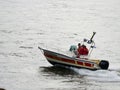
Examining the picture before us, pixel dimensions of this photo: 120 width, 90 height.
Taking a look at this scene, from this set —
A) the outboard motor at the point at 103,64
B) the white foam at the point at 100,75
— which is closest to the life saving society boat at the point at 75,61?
the outboard motor at the point at 103,64

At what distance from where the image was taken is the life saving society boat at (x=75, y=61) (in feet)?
103

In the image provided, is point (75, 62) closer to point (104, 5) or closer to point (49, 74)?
point (49, 74)

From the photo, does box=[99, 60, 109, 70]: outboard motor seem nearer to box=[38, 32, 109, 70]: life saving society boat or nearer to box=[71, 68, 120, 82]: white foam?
box=[38, 32, 109, 70]: life saving society boat

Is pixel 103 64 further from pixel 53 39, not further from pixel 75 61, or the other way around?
pixel 53 39

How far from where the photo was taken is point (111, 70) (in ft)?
107

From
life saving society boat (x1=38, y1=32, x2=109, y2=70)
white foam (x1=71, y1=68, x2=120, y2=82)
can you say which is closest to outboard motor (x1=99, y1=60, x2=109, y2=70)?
life saving society boat (x1=38, y1=32, x2=109, y2=70)

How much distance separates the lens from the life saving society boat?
103ft

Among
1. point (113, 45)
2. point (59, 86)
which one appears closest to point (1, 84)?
point (59, 86)

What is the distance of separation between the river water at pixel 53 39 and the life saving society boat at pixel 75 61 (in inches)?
13.3

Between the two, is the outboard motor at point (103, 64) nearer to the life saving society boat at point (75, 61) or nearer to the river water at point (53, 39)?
the life saving society boat at point (75, 61)

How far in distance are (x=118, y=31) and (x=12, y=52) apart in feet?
55.1

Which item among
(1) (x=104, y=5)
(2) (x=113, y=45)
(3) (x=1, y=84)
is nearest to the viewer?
(3) (x=1, y=84)

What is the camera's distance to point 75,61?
3192 cm

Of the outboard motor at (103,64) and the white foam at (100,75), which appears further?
the outboard motor at (103,64)
